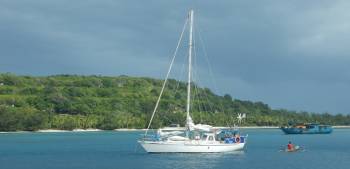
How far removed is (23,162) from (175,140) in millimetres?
20753

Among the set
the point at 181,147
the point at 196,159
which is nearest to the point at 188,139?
the point at 181,147

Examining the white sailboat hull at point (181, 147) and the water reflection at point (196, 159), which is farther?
the white sailboat hull at point (181, 147)

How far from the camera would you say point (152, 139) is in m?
95.8

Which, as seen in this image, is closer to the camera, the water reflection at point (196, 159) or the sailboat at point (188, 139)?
the water reflection at point (196, 159)

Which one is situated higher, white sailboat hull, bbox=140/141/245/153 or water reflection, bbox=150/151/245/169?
white sailboat hull, bbox=140/141/245/153

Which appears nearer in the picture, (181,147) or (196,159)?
(196,159)

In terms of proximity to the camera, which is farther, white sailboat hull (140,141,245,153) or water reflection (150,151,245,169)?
white sailboat hull (140,141,245,153)

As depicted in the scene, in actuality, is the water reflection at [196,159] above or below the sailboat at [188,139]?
below

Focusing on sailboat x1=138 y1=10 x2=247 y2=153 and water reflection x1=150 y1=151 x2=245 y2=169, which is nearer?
water reflection x1=150 y1=151 x2=245 y2=169

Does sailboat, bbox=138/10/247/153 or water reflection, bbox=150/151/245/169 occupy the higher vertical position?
sailboat, bbox=138/10/247/153

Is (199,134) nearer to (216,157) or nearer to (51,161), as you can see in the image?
(216,157)

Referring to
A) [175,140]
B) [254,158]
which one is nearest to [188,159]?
[175,140]

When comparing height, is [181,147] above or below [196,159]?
above

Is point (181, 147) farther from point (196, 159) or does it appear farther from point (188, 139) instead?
point (196, 159)
